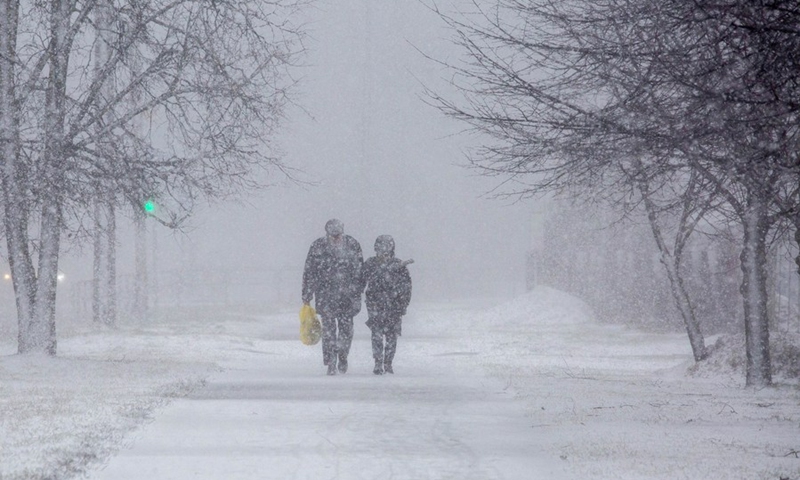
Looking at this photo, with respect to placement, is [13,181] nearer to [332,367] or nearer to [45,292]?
[45,292]

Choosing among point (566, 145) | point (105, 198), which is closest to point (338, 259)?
point (105, 198)

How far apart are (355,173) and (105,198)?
197ft

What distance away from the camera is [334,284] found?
11258 millimetres

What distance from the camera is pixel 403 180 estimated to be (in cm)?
7356

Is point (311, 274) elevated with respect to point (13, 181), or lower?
lower

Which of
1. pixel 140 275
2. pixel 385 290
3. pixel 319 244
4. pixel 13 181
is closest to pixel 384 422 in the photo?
pixel 385 290

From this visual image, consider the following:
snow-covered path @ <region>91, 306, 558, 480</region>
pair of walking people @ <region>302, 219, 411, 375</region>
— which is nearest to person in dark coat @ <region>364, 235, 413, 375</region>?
pair of walking people @ <region>302, 219, 411, 375</region>

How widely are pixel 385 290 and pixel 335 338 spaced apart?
2.71ft

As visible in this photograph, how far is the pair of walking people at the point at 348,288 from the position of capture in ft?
37.0

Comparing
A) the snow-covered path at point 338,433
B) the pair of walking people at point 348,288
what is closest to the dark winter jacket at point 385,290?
the pair of walking people at point 348,288

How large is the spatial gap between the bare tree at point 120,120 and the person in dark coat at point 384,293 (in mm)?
2241

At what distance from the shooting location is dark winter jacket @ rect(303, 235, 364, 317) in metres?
11.3

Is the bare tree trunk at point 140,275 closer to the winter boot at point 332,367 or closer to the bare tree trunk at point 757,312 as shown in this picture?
the winter boot at point 332,367

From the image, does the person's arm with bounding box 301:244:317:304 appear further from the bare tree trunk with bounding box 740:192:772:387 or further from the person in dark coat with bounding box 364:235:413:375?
the bare tree trunk with bounding box 740:192:772:387
